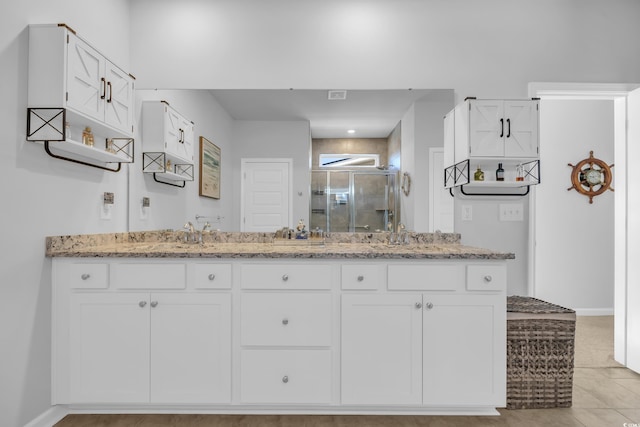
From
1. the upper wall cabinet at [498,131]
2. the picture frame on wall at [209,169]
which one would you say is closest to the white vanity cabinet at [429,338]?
the upper wall cabinet at [498,131]

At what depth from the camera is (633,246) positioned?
275 centimetres

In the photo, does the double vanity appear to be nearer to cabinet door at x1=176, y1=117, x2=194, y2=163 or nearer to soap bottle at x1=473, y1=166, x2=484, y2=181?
soap bottle at x1=473, y1=166, x2=484, y2=181

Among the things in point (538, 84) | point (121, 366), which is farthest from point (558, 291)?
point (121, 366)

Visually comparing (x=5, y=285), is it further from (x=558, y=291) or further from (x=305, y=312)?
(x=558, y=291)

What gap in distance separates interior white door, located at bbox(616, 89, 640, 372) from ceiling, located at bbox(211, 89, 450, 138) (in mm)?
1296

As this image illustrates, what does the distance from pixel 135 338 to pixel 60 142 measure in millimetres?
1039

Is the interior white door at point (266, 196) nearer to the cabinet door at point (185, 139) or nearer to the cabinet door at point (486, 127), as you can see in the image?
the cabinet door at point (185, 139)

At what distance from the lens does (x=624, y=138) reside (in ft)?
9.32

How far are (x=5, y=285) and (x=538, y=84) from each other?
3.33 metres

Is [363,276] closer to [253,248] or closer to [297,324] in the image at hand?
[297,324]

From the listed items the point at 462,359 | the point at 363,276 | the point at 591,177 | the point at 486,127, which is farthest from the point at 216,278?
the point at 591,177

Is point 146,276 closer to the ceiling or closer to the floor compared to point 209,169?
closer to the floor

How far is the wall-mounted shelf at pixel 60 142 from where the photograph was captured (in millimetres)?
1853

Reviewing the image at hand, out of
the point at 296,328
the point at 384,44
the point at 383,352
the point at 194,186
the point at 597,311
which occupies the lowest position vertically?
the point at 597,311
